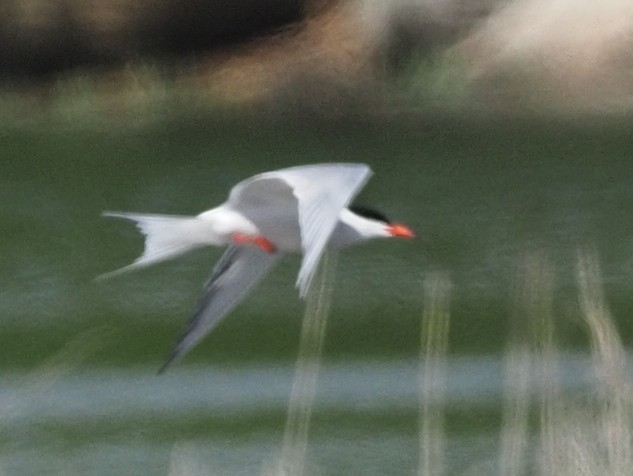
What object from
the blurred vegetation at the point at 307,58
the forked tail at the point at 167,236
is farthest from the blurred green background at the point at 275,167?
the forked tail at the point at 167,236

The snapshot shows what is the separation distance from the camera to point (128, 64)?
299 inches

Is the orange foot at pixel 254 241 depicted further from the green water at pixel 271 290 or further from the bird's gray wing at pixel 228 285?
the green water at pixel 271 290

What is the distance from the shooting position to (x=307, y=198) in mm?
2242

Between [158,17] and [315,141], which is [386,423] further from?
[158,17]

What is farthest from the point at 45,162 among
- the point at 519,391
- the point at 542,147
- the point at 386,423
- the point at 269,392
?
the point at 519,391

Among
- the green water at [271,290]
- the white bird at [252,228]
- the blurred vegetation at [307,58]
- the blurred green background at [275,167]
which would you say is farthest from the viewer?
the blurred vegetation at [307,58]

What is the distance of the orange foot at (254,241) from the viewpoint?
255 centimetres

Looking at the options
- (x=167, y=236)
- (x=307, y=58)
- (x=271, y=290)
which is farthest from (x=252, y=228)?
(x=307, y=58)

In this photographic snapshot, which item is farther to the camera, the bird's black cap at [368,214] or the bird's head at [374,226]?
the bird's black cap at [368,214]

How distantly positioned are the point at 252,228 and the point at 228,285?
0.50ft

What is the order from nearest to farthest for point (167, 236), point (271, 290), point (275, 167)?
point (167, 236) < point (271, 290) < point (275, 167)

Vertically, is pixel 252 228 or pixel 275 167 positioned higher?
pixel 252 228

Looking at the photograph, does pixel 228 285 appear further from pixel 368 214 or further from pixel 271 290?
pixel 271 290

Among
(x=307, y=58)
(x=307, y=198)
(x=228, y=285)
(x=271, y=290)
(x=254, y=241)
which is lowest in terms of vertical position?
(x=307, y=58)
